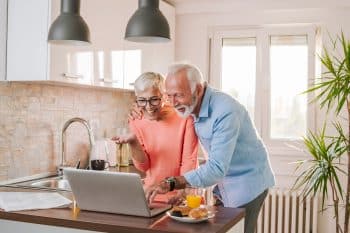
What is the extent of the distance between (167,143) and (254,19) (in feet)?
7.03

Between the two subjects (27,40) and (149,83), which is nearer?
(149,83)

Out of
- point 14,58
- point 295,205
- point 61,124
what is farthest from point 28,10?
point 295,205

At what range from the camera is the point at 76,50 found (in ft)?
9.29

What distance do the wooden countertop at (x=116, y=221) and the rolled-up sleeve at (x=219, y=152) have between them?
0.15 metres

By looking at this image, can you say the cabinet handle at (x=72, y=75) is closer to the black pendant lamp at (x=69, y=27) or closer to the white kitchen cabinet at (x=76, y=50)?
the white kitchen cabinet at (x=76, y=50)

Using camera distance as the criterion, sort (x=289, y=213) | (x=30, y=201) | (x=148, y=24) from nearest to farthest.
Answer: (x=148, y=24) → (x=30, y=201) → (x=289, y=213)

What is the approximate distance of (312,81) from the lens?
409 cm

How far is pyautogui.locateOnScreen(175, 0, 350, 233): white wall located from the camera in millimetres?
3967

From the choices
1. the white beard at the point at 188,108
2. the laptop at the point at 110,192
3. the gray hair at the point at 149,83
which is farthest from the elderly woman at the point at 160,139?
the laptop at the point at 110,192

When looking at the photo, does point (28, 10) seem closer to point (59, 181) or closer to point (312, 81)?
point (59, 181)

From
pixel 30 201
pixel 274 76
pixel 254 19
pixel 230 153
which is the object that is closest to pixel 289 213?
pixel 274 76

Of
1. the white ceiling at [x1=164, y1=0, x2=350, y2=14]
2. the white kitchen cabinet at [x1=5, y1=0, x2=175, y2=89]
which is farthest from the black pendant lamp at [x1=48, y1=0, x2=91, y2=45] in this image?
the white ceiling at [x1=164, y1=0, x2=350, y2=14]

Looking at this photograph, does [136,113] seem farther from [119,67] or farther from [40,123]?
[119,67]

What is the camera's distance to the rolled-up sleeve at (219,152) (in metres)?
2.07
